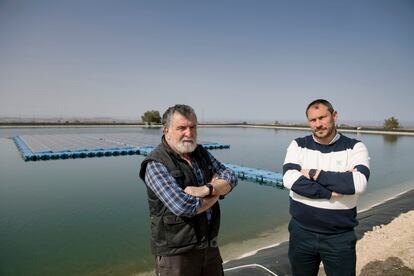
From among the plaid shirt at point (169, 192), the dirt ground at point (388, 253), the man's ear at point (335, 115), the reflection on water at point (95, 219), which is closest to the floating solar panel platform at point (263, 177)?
the reflection on water at point (95, 219)

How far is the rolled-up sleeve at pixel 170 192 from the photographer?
1.83m

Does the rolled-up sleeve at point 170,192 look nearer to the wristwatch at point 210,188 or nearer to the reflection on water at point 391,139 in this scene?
the wristwatch at point 210,188

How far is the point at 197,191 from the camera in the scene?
197 cm

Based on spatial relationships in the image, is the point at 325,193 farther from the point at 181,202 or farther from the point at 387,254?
the point at 387,254

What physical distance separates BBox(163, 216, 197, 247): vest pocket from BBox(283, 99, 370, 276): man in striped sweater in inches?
36.6

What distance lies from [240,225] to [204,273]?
19.4 feet

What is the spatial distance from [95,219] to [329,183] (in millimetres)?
7320

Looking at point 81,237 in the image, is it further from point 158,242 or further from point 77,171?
point 77,171

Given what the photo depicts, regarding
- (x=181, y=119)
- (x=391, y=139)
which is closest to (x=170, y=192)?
(x=181, y=119)

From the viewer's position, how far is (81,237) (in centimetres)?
675

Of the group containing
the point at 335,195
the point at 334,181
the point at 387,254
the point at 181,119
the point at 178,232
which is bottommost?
the point at 387,254

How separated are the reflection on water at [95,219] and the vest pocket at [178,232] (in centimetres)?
405

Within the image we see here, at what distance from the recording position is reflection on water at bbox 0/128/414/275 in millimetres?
5758

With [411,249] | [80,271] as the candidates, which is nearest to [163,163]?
[411,249]
